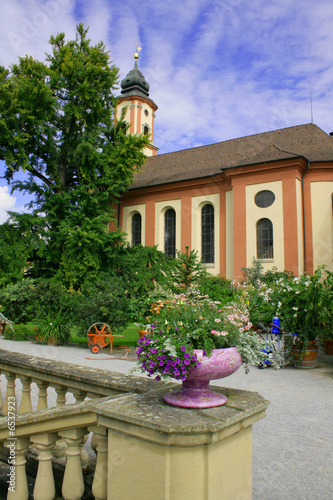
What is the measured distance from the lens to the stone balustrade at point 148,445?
158 cm

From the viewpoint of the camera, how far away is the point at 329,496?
9.77 feet

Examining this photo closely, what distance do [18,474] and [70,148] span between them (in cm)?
2037

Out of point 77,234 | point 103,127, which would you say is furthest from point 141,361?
point 103,127

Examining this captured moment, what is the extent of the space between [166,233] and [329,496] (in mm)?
22391

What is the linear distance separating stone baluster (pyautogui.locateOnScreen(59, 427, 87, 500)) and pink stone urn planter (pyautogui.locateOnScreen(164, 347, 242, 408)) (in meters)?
0.54

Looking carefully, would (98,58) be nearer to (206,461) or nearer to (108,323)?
(108,323)

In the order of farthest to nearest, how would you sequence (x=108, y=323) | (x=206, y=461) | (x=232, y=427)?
1. (x=108, y=323)
2. (x=232, y=427)
3. (x=206, y=461)

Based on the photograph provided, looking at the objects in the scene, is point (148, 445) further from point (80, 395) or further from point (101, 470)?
point (80, 395)

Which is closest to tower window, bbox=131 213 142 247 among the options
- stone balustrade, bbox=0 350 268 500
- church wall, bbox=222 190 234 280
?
church wall, bbox=222 190 234 280

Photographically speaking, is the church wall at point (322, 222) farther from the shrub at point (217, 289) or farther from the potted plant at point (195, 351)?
the potted plant at point (195, 351)

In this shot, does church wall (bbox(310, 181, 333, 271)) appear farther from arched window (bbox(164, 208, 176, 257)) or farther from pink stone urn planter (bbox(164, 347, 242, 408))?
pink stone urn planter (bbox(164, 347, 242, 408))

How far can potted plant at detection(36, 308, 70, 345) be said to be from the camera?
12.1 meters

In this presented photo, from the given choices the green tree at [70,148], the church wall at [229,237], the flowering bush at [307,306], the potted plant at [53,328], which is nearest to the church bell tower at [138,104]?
the green tree at [70,148]

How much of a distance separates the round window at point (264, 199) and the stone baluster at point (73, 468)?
1935cm
